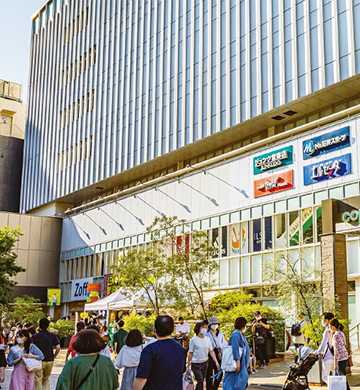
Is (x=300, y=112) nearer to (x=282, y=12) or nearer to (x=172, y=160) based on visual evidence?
(x=282, y=12)

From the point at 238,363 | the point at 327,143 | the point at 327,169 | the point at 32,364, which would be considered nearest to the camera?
the point at 238,363

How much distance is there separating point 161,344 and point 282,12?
1153 inches

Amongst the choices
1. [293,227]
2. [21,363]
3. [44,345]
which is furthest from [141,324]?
[21,363]

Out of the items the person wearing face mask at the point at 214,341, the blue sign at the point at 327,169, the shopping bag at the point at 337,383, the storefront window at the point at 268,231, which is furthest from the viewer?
the storefront window at the point at 268,231

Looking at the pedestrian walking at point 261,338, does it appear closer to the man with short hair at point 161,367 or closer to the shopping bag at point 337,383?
the shopping bag at point 337,383

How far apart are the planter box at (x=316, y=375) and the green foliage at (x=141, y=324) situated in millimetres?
12468

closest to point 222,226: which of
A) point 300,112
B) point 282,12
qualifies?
point 300,112

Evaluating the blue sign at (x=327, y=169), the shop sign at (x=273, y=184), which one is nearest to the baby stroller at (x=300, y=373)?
the blue sign at (x=327, y=169)

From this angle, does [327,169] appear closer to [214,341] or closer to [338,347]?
[338,347]

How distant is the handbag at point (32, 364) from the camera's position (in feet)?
33.8

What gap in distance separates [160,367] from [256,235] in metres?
26.1

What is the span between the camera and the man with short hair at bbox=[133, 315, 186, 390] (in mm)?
5824

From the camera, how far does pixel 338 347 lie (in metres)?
12.3

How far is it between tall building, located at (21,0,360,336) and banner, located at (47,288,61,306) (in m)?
0.97
